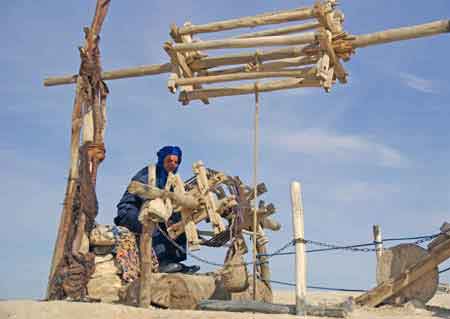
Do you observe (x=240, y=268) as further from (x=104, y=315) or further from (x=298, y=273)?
(x=104, y=315)

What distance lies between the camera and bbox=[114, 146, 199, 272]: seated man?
960 centimetres

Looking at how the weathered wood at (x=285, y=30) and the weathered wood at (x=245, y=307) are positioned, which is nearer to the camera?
the weathered wood at (x=245, y=307)

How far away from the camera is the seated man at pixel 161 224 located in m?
9.60

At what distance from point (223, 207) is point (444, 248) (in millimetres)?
3338

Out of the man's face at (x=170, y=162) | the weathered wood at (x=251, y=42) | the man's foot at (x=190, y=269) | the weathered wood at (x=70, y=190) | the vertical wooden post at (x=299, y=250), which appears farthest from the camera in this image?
the man's face at (x=170, y=162)

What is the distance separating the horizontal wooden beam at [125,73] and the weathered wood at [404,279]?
4.56 meters

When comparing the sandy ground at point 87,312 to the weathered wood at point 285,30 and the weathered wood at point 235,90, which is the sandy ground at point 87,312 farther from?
the weathered wood at point 285,30

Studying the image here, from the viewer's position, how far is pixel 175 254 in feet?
32.1

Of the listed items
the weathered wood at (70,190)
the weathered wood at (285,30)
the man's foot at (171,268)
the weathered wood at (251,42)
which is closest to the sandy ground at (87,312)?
the weathered wood at (70,190)

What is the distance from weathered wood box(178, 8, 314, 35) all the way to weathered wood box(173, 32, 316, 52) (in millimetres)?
287

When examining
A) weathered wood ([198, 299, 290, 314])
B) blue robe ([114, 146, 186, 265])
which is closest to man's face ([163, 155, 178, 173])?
blue robe ([114, 146, 186, 265])

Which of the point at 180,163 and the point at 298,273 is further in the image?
the point at 180,163

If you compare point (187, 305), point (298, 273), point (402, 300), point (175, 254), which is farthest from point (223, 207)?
point (402, 300)

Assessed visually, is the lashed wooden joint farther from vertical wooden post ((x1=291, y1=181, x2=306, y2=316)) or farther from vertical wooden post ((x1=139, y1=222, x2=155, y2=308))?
vertical wooden post ((x1=139, y1=222, x2=155, y2=308))
